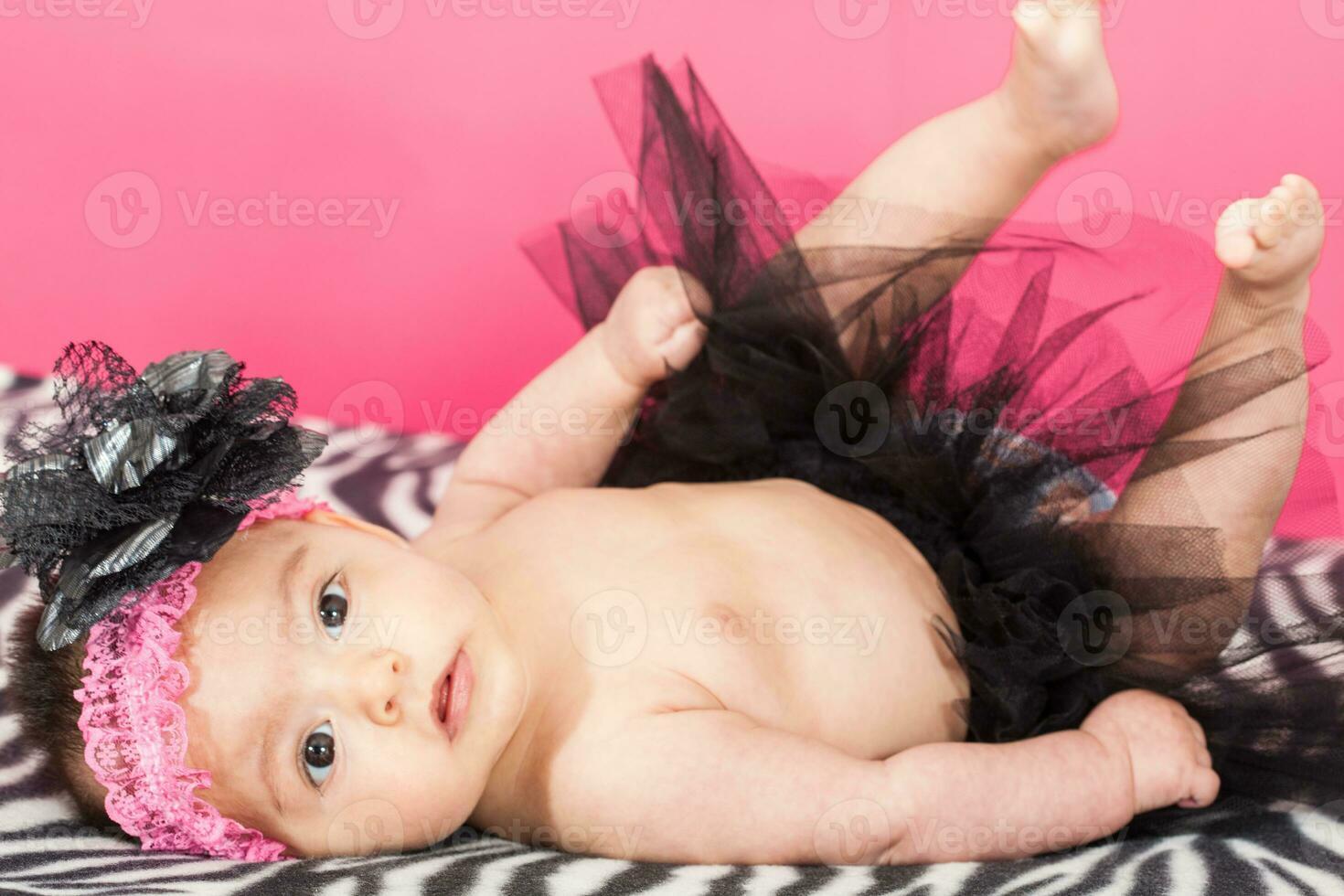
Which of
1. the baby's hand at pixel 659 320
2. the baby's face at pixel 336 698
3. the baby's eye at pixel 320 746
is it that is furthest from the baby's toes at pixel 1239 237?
the baby's eye at pixel 320 746

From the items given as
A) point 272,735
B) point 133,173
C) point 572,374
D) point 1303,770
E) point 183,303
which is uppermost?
point 133,173

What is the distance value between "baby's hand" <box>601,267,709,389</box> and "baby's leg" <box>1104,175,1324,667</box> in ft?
1.49

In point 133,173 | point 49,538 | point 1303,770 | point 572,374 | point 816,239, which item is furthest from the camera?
point 133,173

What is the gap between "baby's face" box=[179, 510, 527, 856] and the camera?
41.5 inches

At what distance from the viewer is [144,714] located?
1035 millimetres

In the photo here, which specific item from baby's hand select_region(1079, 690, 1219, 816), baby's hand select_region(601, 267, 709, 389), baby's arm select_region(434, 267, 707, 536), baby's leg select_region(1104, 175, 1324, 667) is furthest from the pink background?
baby's hand select_region(1079, 690, 1219, 816)

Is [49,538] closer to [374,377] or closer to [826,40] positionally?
[374,377]

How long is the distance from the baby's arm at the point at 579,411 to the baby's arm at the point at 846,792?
1.35ft

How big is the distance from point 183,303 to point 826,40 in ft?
3.84

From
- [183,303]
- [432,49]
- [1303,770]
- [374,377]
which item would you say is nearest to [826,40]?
[432,49]

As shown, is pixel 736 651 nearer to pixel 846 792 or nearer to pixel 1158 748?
pixel 846 792

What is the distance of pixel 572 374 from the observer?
150 centimetres

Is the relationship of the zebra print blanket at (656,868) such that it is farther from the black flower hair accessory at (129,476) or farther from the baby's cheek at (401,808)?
the black flower hair accessory at (129,476)

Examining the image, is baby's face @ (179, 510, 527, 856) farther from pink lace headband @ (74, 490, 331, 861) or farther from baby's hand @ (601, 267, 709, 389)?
baby's hand @ (601, 267, 709, 389)
